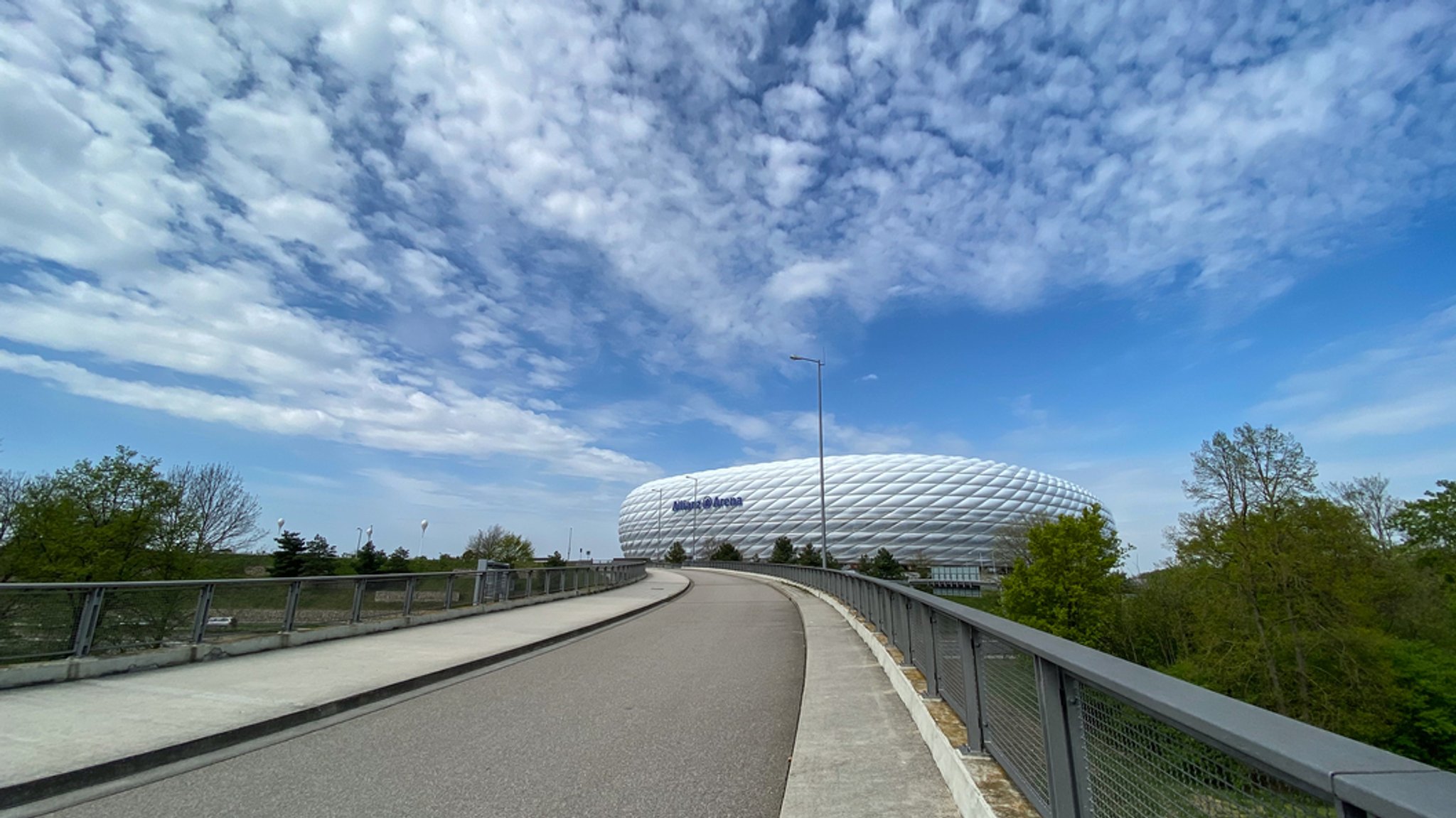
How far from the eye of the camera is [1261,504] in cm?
2669

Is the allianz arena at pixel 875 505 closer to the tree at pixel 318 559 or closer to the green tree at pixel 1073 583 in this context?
the green tree at pixel 1073 583

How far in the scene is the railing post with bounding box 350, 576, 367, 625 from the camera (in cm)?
1244

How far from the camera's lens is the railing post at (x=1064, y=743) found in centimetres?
303

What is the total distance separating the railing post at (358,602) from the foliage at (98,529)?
1736cm

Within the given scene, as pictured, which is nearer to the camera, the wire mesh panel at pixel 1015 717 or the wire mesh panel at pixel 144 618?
the wire mesh panel at pixel 1015 717

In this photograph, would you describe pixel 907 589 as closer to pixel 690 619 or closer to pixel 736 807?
pixel 736 807

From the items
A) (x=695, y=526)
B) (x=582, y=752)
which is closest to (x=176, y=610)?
(x=582, y=752)

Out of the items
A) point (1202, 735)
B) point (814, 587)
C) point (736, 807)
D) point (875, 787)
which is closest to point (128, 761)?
point (736, 807)

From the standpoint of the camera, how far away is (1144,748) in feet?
7.91

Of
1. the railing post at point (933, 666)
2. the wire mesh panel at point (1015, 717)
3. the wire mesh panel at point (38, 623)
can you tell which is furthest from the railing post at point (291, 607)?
the wire mesh panel at point (1015, 717)

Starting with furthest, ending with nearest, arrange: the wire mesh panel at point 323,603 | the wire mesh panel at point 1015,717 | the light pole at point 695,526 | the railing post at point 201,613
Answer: the light pole at point 695,526 → the wire mesh panel at point 323,603 → the railing post at point 201,613 → the wire mesh panel at point 1015,717

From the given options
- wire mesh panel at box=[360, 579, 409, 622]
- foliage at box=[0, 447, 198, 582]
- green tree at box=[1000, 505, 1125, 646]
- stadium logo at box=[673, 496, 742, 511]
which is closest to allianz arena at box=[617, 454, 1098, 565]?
stadium logo at box=[673, 496, 742, 511]

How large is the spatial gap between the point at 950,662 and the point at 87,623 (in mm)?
9753

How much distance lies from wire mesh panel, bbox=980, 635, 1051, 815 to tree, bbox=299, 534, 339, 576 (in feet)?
127
